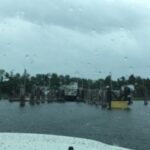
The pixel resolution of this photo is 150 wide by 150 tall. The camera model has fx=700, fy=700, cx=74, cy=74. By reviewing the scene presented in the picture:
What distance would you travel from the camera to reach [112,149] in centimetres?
762

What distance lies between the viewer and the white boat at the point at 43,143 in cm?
747

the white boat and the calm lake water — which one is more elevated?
the white boat

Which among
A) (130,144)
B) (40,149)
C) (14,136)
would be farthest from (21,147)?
(130,144)

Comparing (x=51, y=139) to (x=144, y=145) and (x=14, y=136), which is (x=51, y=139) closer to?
(x=14, y=136)

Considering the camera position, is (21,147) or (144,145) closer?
(21,147)

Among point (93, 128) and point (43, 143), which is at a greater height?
point (43, 143)

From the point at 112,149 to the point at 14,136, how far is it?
1.21 m

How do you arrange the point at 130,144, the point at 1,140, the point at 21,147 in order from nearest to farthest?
the point at 21,147, the point at 1,140, the point at 130,144

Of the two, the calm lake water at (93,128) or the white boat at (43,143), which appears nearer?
the white boat at (43,143)

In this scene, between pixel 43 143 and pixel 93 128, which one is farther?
pixel 93 128

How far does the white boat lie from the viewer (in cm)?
747

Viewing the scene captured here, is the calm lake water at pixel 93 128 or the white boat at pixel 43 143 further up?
the white boat at pixel 43 143

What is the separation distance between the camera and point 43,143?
7.71 metres

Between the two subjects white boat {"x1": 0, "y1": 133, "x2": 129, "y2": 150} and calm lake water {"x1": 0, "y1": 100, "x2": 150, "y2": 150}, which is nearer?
white boat {"x1": 0, "y1": 133, "x2": 129, "y2": 150}
